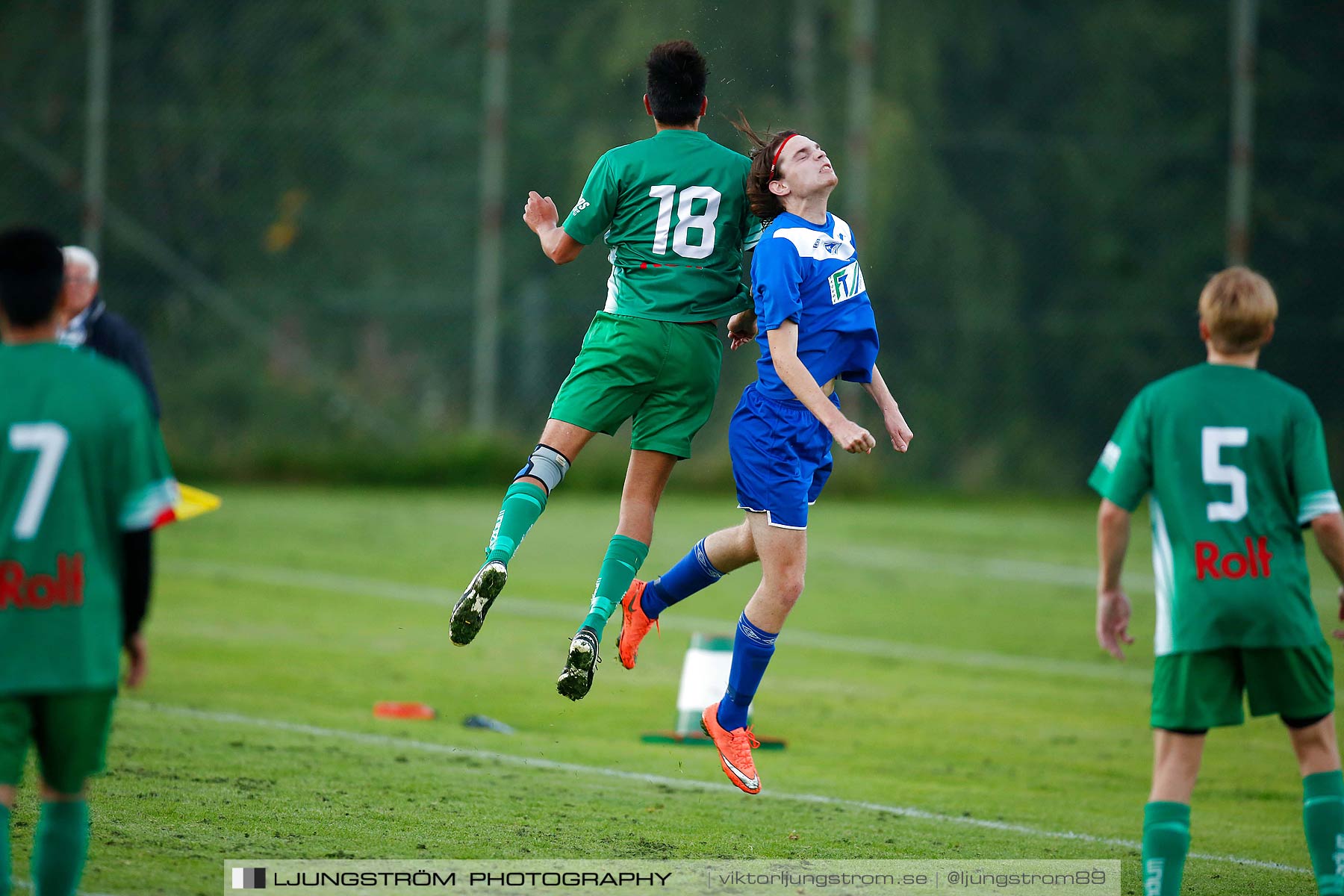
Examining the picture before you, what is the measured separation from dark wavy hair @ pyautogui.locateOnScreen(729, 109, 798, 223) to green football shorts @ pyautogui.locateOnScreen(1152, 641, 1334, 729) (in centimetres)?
248

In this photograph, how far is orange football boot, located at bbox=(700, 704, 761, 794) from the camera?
635 cm

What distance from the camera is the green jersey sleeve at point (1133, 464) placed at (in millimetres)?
4766

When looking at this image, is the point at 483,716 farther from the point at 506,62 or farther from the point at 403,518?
the point at 506,62

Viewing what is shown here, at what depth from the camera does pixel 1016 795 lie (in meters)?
7.79

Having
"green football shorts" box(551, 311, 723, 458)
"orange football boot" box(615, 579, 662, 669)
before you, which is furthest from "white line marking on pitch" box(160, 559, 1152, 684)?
"green football shorts" box(551, 311, 723, 458)

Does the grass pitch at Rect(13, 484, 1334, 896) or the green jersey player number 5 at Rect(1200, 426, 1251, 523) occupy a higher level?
the green jersey player number 5 at Rect(1200, 426, 1251, 523)

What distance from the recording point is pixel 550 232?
653 centimetres

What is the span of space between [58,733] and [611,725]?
5320 mm

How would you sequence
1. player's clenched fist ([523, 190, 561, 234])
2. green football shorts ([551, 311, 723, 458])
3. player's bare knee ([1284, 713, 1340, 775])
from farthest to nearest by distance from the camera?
player's clenched fist ([523, 190, 561, 234])
green football shorts ([551, 311, 723, 458])
player's bare knee ([1284, 713, 1340, 775])

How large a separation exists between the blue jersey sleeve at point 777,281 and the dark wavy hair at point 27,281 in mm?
2687

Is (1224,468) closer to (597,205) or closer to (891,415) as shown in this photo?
(891,415)

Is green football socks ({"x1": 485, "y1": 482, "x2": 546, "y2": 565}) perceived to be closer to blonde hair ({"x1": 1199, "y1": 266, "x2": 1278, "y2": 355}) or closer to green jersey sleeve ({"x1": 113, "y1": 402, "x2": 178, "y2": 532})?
green jersey sleeve ({"x1": 113, "y1": 402, "x2": 178, "y2": 532})

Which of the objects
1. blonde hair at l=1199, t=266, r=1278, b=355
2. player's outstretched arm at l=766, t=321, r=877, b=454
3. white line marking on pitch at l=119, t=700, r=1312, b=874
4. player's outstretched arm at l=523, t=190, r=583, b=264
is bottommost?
white line marking on pitch at l=119, t=700, r=1312, b=874

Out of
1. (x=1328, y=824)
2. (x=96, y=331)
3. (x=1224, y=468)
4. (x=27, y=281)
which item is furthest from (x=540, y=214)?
(x=1328, y=824)
